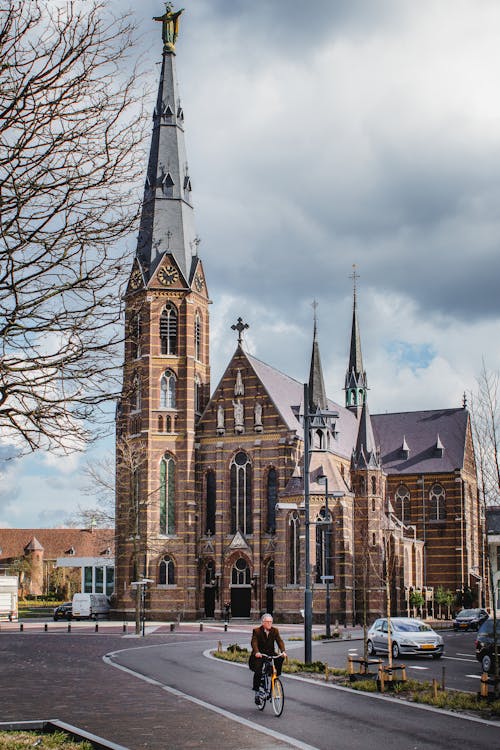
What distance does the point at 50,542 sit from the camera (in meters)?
117

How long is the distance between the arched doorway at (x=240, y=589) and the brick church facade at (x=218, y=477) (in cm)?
9

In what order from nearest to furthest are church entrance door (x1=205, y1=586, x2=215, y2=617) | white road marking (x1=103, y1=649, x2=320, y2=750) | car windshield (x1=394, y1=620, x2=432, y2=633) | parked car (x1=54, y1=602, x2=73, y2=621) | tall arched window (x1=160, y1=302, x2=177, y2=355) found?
white road marking (x1=103, y1=649, x2=320, y2=750), car windshield (x1=394, y1=620, x2=432, y2=633), church entrance door (x1=205, y1=586, x2=215, y2=617), tall arched window (x1=160, y1=302, x2=177, y2=355), parked car (x1=54, y1=602, x2=73, y2=621)

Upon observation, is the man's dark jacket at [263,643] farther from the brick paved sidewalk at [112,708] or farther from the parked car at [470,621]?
the parked car at [470,621]

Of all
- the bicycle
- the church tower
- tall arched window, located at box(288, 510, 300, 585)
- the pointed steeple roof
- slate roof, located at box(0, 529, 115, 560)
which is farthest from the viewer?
slate roof, located at box(0, 529, 115, 560)

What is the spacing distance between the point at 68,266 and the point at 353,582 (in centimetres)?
5119

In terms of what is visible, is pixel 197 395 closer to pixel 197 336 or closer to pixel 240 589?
pixel 197 336

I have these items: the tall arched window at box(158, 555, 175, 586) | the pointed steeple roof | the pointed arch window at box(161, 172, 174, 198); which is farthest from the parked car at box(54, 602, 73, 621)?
the pointed arch window at box(161, 172, 174, 198)

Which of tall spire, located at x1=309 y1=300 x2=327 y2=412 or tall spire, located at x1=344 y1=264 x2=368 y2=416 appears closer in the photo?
tall spire, located at x1=309 y1=300 x2=327 y2=412

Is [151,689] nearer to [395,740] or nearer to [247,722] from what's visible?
[247,722]

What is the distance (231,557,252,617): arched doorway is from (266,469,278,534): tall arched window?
9.81 ft

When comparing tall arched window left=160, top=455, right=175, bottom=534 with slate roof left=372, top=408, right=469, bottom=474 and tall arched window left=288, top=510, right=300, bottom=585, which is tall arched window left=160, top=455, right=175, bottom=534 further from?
slate roof left=372, top=408, right=469, bottom=474

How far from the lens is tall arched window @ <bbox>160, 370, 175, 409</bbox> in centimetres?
6397

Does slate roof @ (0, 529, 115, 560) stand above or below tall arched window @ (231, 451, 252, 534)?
below

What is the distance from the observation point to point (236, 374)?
6500 centimetres
